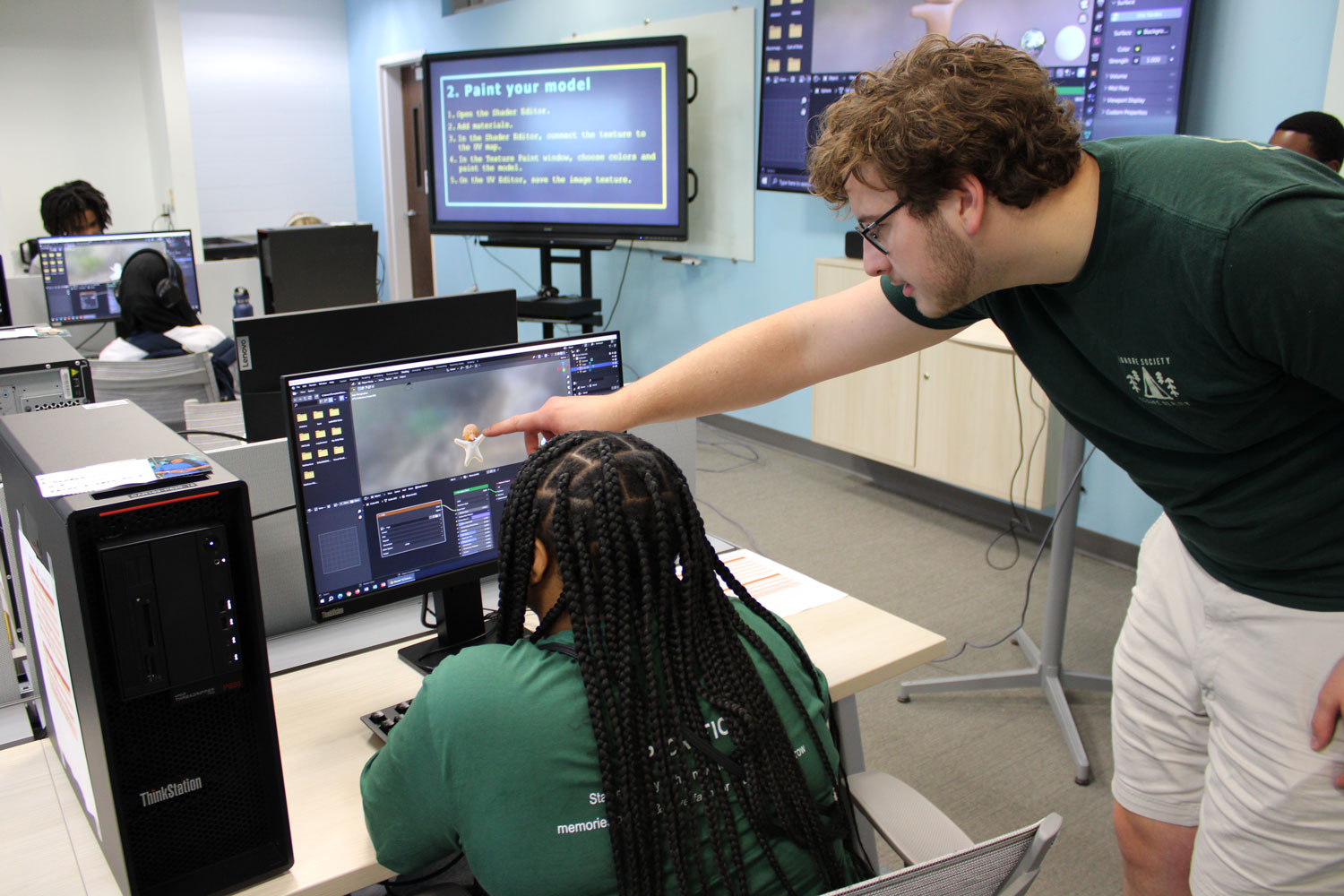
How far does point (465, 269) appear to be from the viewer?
7.36 metres

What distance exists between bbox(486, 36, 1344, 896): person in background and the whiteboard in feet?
11.9

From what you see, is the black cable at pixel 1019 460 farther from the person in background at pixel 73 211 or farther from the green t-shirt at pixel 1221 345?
the person in background at pixel 73 211

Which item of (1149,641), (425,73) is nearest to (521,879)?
(1149,641)

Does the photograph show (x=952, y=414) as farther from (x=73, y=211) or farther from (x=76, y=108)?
(x=76, y=108)

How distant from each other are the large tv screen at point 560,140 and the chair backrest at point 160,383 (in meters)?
2.20

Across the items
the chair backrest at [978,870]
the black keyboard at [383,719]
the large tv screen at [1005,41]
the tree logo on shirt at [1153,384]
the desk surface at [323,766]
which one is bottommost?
the desk surface at [323,766]

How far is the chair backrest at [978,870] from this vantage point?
78 centimetres

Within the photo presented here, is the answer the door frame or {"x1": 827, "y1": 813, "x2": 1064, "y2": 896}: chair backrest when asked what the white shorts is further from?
the door frame

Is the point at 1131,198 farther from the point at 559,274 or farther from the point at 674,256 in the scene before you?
the point at 559,274

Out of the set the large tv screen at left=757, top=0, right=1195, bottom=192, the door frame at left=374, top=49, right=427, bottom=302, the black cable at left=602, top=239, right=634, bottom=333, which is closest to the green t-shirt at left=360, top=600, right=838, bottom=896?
the large tv screen at left=757, top=0, right=1195, bottom=192

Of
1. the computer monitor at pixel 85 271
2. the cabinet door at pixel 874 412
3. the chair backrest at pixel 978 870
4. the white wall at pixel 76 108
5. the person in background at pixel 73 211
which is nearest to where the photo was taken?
the chair backrest at pixel 978 870

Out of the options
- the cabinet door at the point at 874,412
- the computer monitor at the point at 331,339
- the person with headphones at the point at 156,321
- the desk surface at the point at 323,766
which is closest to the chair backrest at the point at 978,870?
the desk surface at the point at 323,766

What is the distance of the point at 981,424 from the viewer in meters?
3.60

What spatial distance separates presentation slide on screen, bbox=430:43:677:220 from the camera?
15.9ft
